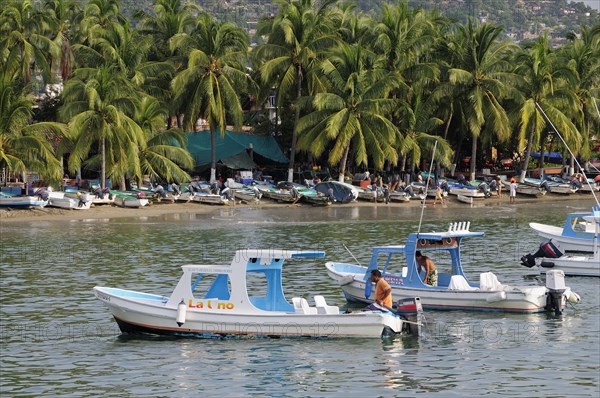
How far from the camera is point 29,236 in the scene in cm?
5141

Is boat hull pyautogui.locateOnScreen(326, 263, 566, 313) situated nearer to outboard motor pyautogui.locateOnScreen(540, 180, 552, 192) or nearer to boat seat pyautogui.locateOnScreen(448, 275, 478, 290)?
boat seat pyautogui.locateOnScreen(448, 275, 478, 290)

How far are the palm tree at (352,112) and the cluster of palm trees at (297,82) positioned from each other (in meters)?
0.09

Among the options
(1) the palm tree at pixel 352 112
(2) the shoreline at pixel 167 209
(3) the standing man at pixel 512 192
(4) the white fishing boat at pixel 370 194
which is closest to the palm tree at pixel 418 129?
(1) the palm tree at pixel 352 112

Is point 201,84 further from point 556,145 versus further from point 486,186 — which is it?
point 556,145

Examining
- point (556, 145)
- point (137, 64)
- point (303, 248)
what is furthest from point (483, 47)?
point (303, 248)

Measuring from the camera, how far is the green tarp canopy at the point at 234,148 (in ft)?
246

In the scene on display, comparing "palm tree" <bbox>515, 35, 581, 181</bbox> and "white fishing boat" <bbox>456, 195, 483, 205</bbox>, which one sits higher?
"palm tree" <bbox>515, 35, 581, 181</bbox>

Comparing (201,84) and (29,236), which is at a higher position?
(201,84)

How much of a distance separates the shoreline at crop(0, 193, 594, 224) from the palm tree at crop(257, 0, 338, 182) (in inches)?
275

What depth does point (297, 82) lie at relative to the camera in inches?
2859

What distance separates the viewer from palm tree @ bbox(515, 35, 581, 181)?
246 feet

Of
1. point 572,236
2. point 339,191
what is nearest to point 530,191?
point 339,191

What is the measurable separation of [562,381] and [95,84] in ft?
136

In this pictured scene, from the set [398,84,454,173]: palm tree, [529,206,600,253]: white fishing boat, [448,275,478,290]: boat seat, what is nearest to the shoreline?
[398,84,454,173]: palm tree
